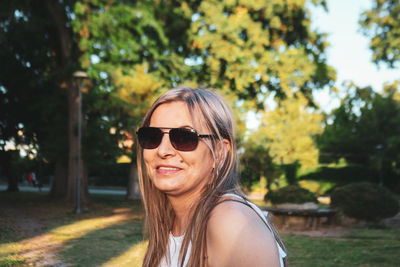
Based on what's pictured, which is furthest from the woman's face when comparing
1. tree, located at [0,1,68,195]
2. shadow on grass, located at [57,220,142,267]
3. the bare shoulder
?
tree, located at [0,1,68,195]

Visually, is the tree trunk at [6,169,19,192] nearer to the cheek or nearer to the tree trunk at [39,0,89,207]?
the tree trunk at [39,0,89,207]

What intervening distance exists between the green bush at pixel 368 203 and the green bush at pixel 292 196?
1.13 m

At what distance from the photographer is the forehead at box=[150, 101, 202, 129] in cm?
183

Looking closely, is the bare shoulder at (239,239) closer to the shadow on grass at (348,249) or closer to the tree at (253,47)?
the shadow on grass at (348,249)

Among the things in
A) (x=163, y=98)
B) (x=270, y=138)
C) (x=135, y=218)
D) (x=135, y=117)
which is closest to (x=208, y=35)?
(x=135, y=117)

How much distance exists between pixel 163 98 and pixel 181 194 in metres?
0.47

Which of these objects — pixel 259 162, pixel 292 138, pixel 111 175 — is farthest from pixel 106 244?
pixel 111 175

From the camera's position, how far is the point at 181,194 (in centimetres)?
191

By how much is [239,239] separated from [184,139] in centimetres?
62

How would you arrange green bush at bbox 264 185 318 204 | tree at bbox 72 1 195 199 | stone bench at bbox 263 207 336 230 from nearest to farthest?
stone bench at bbox 263 207 336 230, green bush at bbox 264 185 318 204, tree at bbox 72 1 195 199

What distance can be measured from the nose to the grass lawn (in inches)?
226

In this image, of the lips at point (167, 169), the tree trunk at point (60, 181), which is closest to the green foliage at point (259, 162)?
the tree trunk at point (60, 181)

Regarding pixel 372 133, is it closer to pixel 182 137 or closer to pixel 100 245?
pixel 100 245

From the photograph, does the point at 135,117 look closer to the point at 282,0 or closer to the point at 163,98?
the point at 282,0
